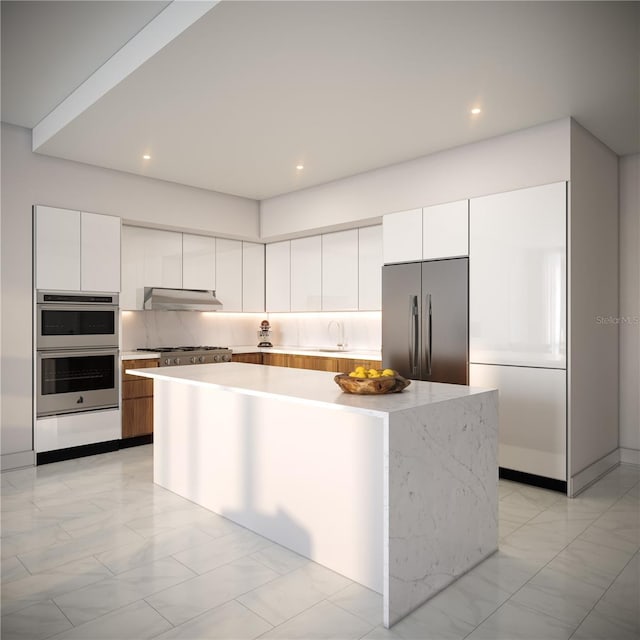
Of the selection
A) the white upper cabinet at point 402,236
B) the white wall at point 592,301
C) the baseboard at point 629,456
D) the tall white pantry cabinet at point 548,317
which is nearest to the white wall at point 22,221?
the white upper cabinet at point 402,236

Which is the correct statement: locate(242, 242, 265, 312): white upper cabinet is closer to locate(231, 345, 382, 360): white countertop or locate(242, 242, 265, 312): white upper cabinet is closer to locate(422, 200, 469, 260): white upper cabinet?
locate(231, 345, 382, 360): white countertop

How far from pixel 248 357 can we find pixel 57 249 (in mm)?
2549

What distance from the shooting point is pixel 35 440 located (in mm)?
4477

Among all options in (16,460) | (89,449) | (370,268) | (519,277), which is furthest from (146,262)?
(519,277)

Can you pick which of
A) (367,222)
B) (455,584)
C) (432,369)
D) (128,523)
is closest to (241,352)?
(367,222)

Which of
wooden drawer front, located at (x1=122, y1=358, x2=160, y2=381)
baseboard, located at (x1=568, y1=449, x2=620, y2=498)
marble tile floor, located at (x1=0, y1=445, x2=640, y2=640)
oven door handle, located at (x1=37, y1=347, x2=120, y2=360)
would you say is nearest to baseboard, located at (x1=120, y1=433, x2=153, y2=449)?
wooden drawer front, located at (x1=122, y1=358, x2=160, y2=381)

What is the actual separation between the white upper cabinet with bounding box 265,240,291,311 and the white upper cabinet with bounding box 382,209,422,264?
1975 mm

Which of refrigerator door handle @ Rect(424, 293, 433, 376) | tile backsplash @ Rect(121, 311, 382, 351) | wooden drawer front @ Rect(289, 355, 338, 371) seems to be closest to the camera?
refrigerator door handle @ Rect(424, 293, 433, 376)

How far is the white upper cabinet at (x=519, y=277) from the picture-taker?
376 centimetres

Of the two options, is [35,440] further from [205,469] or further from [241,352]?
[241,352]

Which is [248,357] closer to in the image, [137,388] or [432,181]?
[137,388]

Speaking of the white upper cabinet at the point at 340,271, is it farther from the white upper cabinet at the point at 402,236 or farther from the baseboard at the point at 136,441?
the baseboard at the point at 136,441

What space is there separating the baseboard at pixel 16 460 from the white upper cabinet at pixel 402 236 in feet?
12.1

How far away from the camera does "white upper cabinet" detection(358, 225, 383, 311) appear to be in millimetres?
5484
